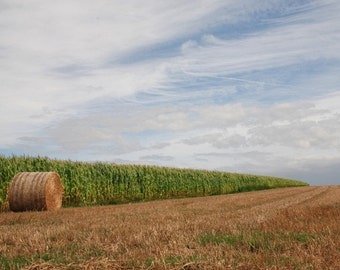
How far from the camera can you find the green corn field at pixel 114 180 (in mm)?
27969

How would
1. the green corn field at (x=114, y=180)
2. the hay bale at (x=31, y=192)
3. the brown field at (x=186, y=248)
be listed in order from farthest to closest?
the green corn field at (x=114, y=180), the hay bale at (x=31, y=192), the brown field at (x=186, y=248)

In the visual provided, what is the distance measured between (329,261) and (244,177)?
2224 inches

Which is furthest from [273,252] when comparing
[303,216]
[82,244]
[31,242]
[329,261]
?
[303,216]

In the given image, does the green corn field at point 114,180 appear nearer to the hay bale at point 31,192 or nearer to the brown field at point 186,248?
the hay bale at point 31,192

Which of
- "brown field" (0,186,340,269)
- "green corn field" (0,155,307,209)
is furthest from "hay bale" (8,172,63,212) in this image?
"brown field" (0,186,340,269)

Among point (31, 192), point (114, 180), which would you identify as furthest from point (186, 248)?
point (114, 180)

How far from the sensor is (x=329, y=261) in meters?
6.51

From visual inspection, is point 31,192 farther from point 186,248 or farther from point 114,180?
point 186,248

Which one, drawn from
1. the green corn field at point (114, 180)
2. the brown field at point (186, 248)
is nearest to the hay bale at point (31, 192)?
the green corn field at point (114, 180)

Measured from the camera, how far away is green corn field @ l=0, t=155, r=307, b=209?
91.8ft

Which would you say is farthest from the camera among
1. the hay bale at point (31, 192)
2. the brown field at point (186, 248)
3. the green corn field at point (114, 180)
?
the green corn field at point (114, 180)

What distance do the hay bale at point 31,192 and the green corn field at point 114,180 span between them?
9.08 ft

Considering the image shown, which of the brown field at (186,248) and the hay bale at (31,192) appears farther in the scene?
the hay bale at (31,192)

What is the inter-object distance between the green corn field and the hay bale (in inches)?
109
